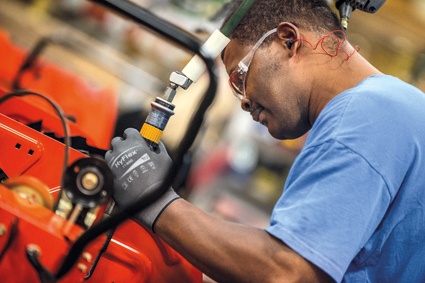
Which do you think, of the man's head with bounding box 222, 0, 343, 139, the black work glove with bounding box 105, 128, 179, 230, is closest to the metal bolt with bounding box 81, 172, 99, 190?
the black work glove with bounding box 105, 128, 179, 230

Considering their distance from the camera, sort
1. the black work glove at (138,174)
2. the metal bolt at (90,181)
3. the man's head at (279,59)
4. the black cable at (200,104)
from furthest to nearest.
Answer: the man's head at (279,59) → the black work glove at (138,174) → the metal bolt at (90,181) → the black cable at (200,104)

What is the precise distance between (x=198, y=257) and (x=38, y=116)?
2.47ft

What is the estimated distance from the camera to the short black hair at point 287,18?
179cm

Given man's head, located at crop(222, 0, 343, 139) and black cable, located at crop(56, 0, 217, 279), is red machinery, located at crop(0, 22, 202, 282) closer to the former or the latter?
black cable, located at crop(56, 0, 217, 279)

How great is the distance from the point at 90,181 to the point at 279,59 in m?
0.66

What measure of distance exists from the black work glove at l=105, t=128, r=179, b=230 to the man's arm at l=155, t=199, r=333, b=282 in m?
0.03

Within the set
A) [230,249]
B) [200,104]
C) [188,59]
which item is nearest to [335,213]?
[230,249]

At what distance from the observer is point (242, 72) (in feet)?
6.04

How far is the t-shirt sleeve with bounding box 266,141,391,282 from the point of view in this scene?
1.38 meters

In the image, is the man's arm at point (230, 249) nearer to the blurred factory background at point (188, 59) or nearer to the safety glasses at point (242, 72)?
the safety glasses at point (242, 72)

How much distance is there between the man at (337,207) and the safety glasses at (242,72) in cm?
25

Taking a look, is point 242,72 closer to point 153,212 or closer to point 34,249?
point 153,212

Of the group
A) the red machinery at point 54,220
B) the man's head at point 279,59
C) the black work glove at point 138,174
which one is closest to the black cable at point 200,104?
the red machinery at point 54,220

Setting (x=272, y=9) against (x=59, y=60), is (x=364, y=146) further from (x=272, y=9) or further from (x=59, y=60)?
(x=59, y=60)
